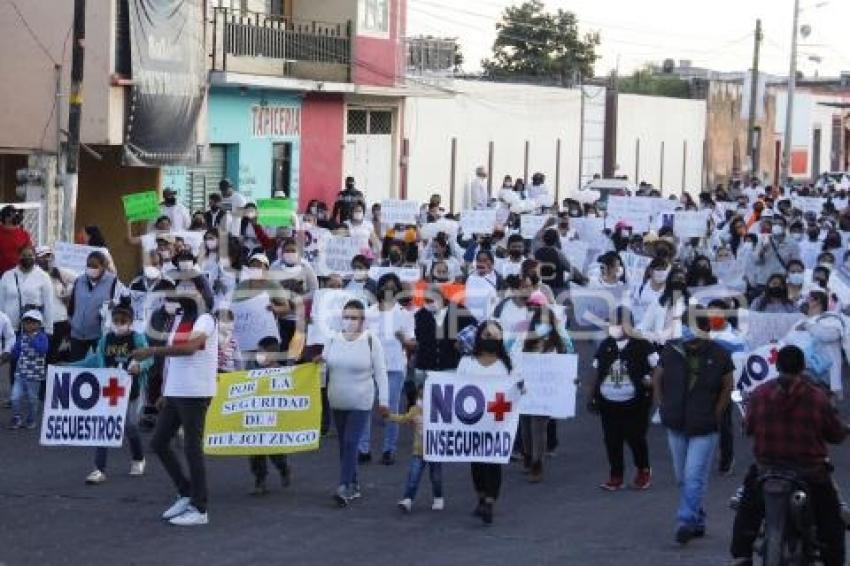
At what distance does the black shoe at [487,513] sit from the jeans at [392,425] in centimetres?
262

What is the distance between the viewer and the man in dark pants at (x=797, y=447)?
11.0 metres

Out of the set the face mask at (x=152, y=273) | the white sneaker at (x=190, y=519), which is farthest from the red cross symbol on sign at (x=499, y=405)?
the face mask at (x=152, y=273)

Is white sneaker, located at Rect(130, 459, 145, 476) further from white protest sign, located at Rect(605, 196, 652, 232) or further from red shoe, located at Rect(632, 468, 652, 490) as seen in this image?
white protest sign, located at Rect(605, 196, 652, 232)

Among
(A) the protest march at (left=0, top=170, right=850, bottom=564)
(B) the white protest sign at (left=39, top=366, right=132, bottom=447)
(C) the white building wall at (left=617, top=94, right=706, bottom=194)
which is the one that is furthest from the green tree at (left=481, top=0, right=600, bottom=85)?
(B) the white protest sign at (left=39, top=366, right=132, bottom=447)

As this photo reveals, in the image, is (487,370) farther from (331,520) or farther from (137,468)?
(137,468)

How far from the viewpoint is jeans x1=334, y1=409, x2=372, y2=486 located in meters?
14.3

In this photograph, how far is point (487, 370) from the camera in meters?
14.1

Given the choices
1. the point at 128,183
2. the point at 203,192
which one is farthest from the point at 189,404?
the point at 203,192

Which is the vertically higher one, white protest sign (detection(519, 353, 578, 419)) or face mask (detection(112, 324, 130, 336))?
face mask (detection(112, 324, 130, 336))

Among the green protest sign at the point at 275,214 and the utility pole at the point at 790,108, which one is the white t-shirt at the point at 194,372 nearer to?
the green protest sign at the point at 275,214

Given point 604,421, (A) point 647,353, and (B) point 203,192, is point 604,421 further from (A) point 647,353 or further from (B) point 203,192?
(B) point 203,192

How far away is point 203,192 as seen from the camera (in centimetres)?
3694

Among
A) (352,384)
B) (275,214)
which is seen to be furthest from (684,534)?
(275,214)

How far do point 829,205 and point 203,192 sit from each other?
12.4m
